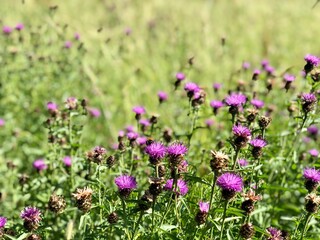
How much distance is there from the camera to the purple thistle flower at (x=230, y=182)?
1.93 m

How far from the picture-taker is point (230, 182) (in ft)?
6.36

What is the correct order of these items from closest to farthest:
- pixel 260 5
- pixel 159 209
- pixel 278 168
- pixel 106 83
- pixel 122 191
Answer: pixel 122 191, pixel 159 209, pixel 278 168, pixel 106 83, pixel 260 5

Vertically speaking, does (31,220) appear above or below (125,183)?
below

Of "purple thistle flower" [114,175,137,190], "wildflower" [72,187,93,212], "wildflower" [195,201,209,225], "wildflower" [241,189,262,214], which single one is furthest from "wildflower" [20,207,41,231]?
"wildflower" [241,189,262,214]

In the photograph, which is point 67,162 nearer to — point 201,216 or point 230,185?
point 201,216

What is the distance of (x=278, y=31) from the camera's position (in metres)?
9.16

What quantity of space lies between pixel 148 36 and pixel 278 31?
2719mm

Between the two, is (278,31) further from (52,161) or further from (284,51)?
(52,161)

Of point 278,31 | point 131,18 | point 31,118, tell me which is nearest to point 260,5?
point 278,31

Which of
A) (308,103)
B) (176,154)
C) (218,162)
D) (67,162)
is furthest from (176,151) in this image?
(67,162)

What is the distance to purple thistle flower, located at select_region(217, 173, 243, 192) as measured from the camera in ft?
6.32

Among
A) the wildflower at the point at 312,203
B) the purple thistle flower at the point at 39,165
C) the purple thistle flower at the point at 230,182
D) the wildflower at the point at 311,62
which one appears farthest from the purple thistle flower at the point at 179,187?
the purple thistle flower at the point at 39,165

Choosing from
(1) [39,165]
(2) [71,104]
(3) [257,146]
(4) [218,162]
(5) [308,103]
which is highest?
(2) [71,104]

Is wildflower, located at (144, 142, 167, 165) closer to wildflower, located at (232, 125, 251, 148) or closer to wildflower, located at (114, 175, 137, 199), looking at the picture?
wildflower, located at (114, 175, 137, 199)
